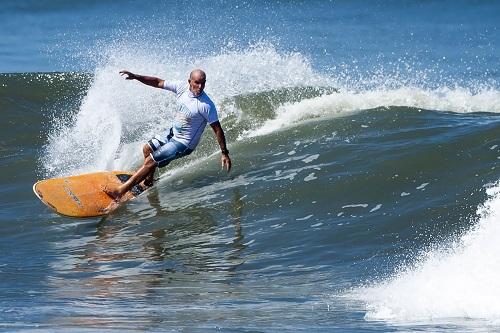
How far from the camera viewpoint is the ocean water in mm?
6359

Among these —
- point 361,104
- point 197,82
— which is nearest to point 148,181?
point 197,82

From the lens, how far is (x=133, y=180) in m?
10.7

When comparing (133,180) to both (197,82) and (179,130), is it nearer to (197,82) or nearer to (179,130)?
(179,130)

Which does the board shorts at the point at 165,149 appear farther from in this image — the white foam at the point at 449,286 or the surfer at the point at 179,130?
the white foam at the point at 449,286

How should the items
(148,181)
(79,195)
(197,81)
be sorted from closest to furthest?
(197,81), (79,195), (148,181)

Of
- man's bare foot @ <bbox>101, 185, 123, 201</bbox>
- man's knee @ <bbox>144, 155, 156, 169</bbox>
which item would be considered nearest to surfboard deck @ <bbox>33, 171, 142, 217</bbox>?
man's bare foot @ <bbox>101, 185, 123, 201</bbox>

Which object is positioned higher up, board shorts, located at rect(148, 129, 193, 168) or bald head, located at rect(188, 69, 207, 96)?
bald head, located at rect(188, 69, 207, 96)

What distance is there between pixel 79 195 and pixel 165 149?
108 centimetres

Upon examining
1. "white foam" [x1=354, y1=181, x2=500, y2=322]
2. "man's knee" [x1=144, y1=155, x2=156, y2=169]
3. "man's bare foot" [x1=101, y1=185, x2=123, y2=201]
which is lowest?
"white foam" [x1=354, y1=181, x2=500, y2=322]

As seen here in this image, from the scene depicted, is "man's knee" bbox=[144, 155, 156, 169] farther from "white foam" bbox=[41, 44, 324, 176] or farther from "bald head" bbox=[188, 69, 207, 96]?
"white foam" bbox=[41, 44, 324, 176]

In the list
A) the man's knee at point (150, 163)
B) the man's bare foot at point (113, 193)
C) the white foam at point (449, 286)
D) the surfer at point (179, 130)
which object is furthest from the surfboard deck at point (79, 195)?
the white foam at point (449, 286)

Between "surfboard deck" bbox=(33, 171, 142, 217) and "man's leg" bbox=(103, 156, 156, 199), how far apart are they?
0.07m

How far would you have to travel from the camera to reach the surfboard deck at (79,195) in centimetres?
1046

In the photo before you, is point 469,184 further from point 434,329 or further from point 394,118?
point 434,329
